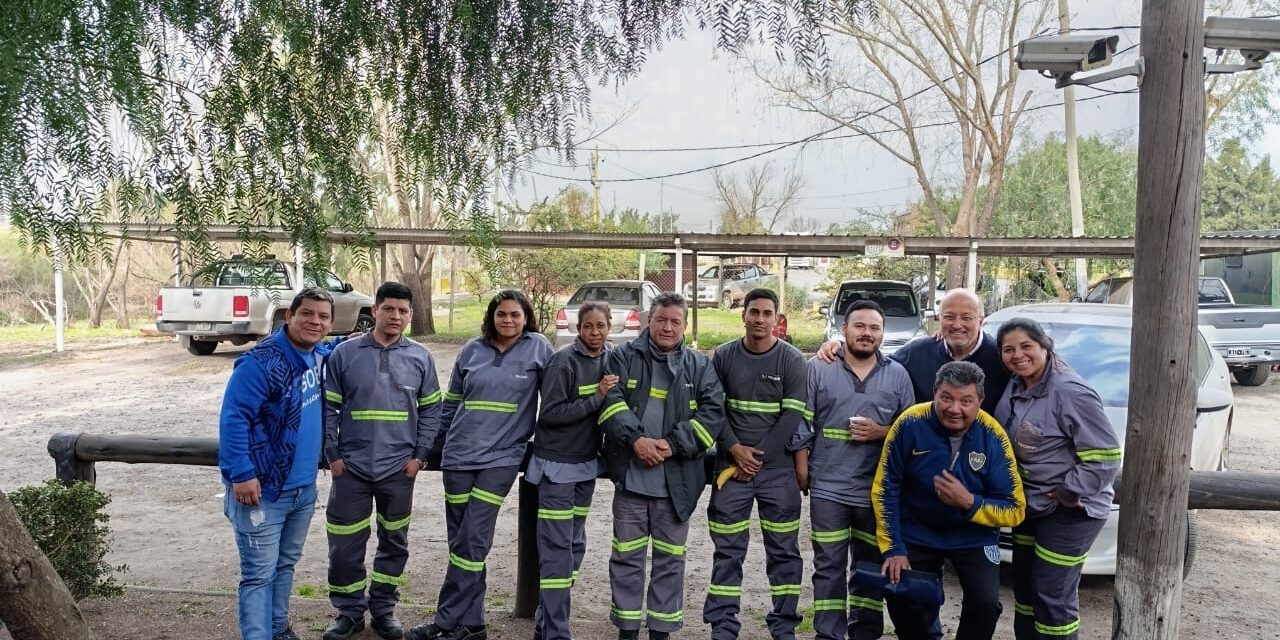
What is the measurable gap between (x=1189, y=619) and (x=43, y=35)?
600cm

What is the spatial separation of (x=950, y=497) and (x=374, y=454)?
2.70 meters

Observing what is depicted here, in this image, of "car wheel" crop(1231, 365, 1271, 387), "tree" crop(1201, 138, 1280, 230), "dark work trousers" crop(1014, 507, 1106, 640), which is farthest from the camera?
"tree" crop(1201, 138, 1280, 230)

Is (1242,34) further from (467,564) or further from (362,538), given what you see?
(362,538)

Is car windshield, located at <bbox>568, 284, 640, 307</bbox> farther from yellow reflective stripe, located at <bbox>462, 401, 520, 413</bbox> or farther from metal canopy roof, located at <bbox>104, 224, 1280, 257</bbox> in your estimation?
yellow reflective stripe, located at <bbox>462, 401, 520, 413</bbox>

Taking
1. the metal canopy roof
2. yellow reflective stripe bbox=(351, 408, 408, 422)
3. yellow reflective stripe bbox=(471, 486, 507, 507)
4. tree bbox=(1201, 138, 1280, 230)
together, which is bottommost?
yellow reflective stripe bbox=(471, 486, 507, 507)

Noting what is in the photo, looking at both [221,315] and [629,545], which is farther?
[221,315]

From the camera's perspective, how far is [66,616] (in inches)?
125

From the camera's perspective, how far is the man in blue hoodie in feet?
12.9

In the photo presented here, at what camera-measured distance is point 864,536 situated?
4242 mm

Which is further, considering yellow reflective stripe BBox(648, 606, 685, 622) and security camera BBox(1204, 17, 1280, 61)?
yellow reflective stripe BBox(648, 606, 685, 622)

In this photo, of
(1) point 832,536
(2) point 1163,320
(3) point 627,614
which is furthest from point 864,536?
(2) point 1163,320

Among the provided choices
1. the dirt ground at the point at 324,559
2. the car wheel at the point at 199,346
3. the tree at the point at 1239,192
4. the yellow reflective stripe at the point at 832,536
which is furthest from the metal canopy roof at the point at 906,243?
the tree at the point at 1239,192

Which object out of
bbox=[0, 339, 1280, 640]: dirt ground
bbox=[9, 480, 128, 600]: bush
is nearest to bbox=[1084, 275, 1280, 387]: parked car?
bbox=[0, 339, 1280, 640]: dirt ground

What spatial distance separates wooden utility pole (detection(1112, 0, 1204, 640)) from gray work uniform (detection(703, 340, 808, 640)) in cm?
144
